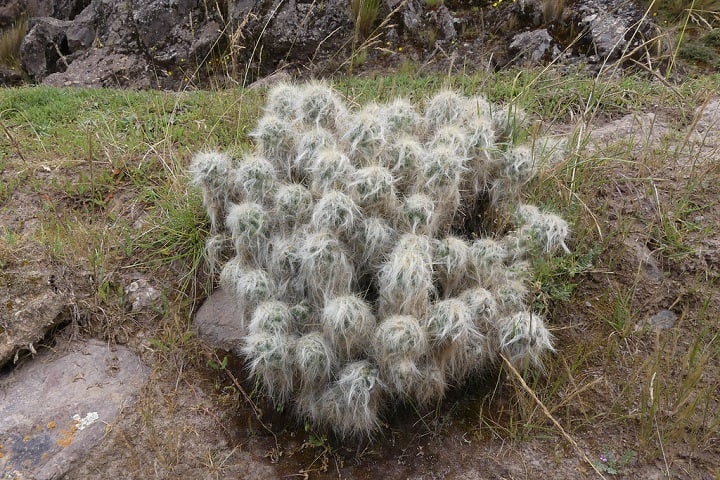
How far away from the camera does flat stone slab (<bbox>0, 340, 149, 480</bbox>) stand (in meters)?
2.43

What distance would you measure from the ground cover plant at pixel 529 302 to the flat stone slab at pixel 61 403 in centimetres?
8

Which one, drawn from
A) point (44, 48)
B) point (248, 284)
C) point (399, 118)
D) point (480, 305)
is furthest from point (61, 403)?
point (44, 48)

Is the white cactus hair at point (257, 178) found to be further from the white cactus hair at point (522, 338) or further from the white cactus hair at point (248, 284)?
the white cactus hair at point (522, 338)

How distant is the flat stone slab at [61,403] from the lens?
2.43 metres

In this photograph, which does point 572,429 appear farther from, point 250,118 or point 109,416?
point 250,118

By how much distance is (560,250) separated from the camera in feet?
9.81

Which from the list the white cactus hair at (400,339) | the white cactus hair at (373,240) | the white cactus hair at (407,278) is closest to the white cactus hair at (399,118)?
the white cactus hair at (373,240)

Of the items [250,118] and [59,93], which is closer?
[250,118]

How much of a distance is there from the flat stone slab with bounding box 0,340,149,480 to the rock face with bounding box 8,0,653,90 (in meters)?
3.40

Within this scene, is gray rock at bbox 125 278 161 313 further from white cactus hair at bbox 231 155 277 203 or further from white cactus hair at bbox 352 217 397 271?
white cactus hair at bbox 352 217 397 271

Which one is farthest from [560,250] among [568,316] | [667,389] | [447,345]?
[447,345]

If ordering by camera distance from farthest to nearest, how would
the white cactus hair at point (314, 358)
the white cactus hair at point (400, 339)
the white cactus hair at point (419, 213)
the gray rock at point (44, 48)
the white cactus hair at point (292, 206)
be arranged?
the gray rock at point (44, 48) → the white cactus hair at point (292, 206) → the white cactus hair at point (419, 213) → the white cactus hair at point (314, 358) → the white cactus hair at point (400, 339)

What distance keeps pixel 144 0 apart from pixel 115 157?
12.2 ft

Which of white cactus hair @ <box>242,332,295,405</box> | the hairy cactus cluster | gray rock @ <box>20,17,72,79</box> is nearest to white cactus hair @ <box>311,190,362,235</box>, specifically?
the hairy cactus cluster
